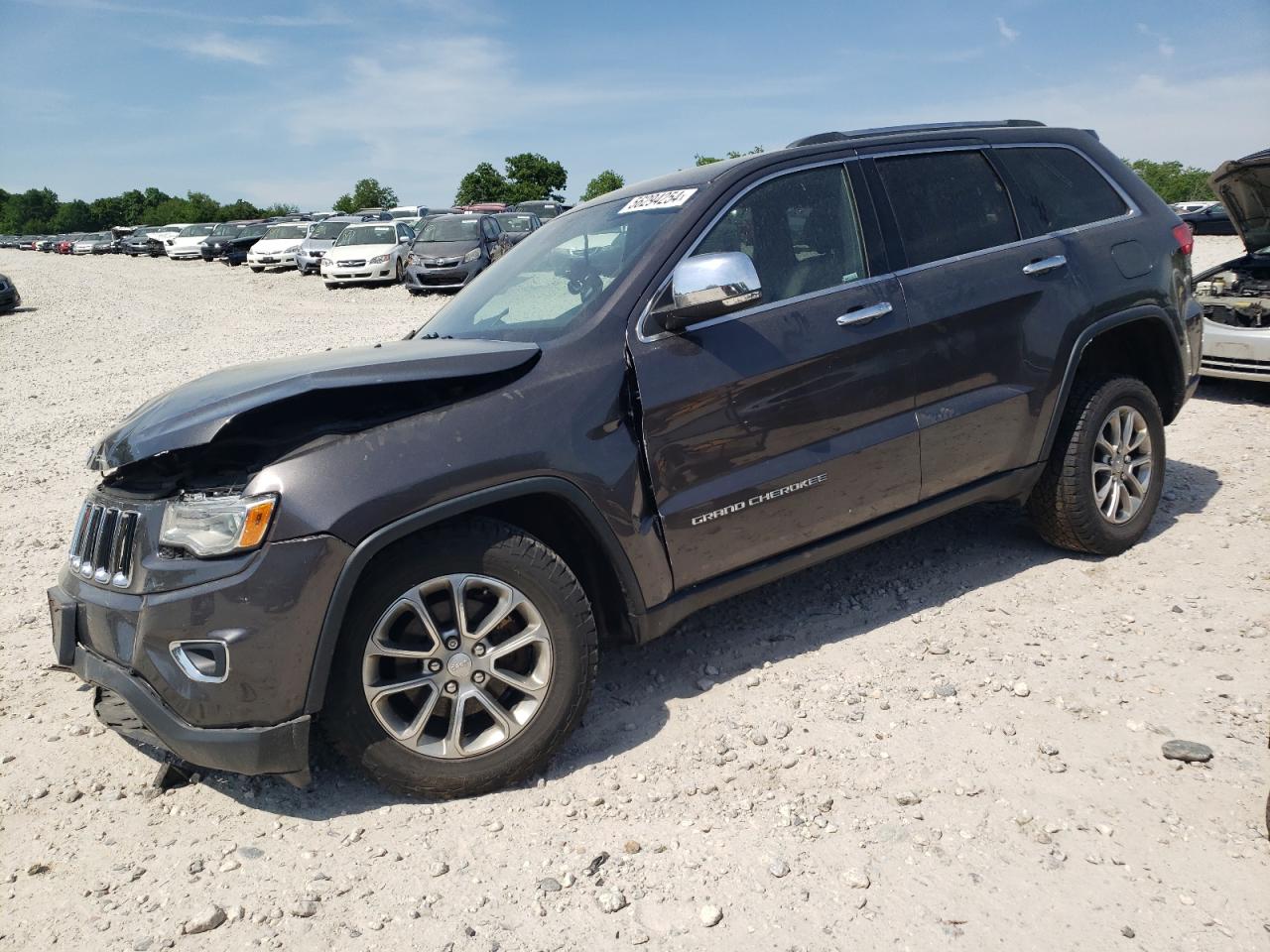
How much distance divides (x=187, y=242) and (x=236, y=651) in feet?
145

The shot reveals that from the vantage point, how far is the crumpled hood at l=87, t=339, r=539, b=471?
109 inches

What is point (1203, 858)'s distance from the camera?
2543 millimetres

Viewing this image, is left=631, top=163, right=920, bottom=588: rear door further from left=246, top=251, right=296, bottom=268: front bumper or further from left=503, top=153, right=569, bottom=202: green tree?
left=503, top=153, right=569, bottom=202: green tree

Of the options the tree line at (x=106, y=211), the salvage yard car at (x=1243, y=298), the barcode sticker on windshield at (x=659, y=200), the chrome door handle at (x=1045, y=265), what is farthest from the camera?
the tree line at (x=106, y=211)

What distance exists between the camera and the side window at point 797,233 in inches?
140

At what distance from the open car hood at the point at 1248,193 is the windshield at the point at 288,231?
27553mm

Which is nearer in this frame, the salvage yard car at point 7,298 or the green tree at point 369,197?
the salvage yard car at point 7,298

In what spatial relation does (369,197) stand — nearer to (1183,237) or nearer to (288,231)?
(288,231)

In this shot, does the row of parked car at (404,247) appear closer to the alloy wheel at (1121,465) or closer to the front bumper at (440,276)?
the front bumper at (440,276)

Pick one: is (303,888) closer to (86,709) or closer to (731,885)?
(731,885)

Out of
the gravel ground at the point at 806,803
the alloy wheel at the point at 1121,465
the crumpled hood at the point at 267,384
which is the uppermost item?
the crumpled hood at the point at 267,384

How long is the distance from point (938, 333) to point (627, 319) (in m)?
1.35

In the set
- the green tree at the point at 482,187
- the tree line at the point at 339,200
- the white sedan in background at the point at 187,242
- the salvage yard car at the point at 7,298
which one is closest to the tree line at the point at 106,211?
the tree line at the point at 339,200

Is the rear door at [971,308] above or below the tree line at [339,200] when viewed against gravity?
below
